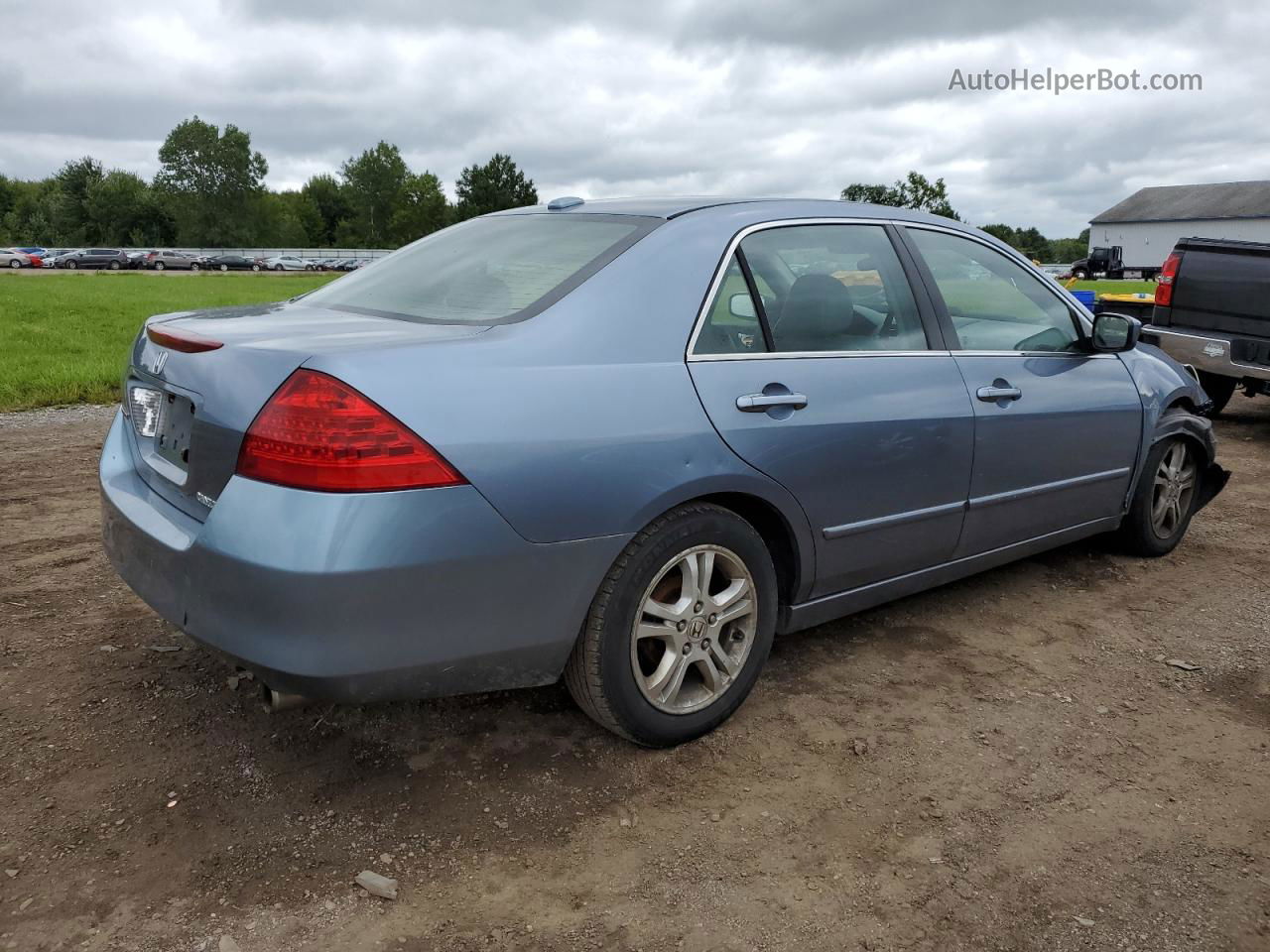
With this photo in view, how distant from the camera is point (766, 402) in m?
2.97

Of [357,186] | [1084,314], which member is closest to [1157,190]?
[357,186]

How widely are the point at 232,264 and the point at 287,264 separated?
3.47m

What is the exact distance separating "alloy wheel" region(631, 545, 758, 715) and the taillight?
7.30m

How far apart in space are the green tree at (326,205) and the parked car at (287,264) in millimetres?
49283

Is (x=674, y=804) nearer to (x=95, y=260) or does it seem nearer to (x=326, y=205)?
(x=95, y=260)

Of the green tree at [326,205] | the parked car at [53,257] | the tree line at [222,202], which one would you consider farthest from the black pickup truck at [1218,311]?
the green tree at [326,205]

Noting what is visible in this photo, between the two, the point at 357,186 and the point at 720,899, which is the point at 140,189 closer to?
the point at 357,186

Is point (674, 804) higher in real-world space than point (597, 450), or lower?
lower

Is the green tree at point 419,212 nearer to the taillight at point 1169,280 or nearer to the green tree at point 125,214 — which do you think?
the green tree at point 125,214

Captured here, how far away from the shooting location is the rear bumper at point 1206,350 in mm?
8055

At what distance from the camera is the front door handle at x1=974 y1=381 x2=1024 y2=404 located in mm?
3678

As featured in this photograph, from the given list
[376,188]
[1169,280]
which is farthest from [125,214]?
[1169,280]

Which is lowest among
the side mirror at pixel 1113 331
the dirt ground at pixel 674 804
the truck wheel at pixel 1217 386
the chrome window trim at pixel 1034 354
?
the dirt ground at pixel 674 804

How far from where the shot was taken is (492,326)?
2648 mm
